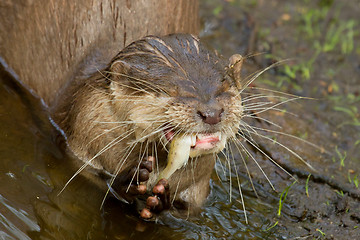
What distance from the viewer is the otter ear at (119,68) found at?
3086 mm

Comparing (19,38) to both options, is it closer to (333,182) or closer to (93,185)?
(93,185)

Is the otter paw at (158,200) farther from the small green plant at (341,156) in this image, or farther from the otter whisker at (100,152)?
the small green plant at (341,156)

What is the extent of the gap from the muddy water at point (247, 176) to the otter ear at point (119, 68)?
0.70m

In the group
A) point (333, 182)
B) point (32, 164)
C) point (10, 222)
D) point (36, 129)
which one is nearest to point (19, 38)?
point (36, 129)

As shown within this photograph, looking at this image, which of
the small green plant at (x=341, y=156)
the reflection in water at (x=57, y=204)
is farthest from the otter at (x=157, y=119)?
the small green plant at (x=341, y=156)

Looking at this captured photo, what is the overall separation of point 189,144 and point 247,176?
1.19m

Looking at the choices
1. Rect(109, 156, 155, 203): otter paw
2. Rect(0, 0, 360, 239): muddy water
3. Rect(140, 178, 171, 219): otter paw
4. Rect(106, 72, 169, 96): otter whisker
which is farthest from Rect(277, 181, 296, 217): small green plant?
Rect(106, 72, 169, 96): otter whisker

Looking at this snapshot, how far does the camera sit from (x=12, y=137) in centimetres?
362

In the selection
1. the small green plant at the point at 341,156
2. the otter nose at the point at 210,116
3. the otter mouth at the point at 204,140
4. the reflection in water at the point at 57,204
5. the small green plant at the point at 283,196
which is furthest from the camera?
the small green plant at the point at 341,156

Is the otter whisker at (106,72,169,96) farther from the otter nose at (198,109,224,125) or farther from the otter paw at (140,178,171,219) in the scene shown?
the otter paw at (140,178,171,219)

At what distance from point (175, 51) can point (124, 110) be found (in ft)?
1.30

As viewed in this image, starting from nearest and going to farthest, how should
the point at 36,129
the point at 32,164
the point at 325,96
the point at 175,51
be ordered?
the point at 175,51 → the point at 32,164 → the point at 36,129 → the point at 325,96

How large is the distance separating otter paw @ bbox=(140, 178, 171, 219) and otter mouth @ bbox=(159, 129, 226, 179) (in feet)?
0.51

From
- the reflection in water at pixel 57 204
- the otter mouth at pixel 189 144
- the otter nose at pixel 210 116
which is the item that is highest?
the otter nose at pixel 210 116
